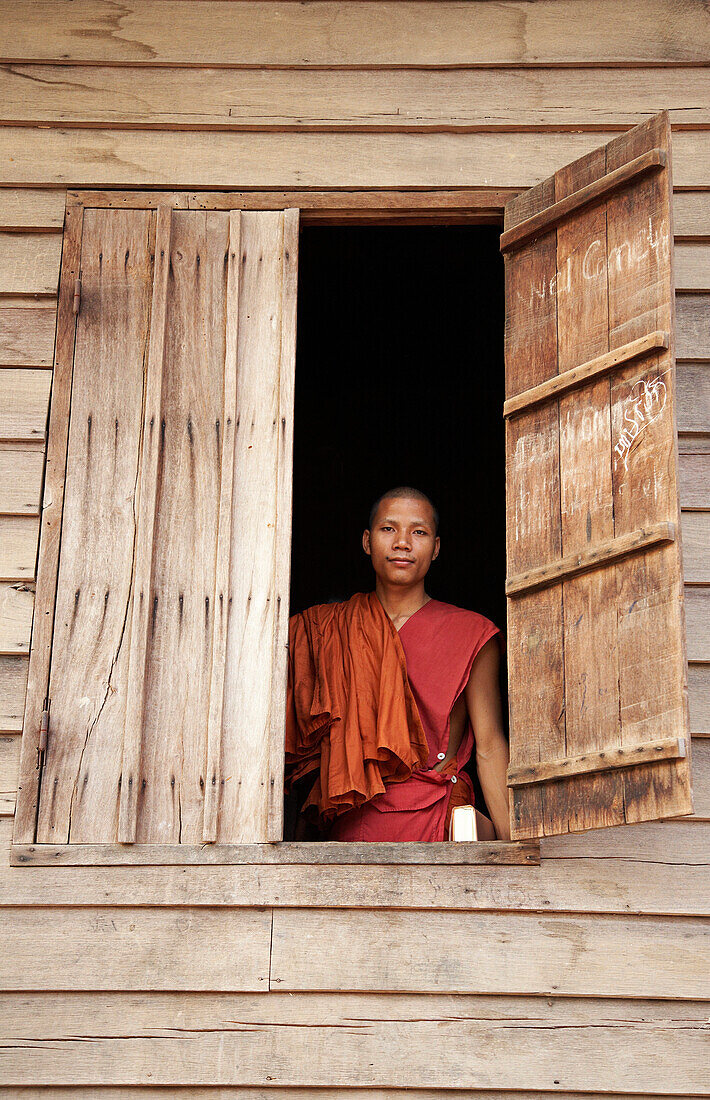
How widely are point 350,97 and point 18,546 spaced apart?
6.07 feet

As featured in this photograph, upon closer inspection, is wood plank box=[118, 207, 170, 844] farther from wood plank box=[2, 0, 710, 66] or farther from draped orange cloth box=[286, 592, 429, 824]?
draped orange cloth box=[286, 592, 429, 824]

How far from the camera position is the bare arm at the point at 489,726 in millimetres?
4332

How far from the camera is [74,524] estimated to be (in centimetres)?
389

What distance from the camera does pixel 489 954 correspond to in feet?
11.5

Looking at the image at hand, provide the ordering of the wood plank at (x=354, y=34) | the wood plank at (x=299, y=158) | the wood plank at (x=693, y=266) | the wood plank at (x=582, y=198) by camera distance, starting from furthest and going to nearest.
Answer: the wood plank at (x=354, y=34) < the wood plank at (x=299, y=158) < the wood plank at (x=693, y=266) < the wood plank at (x=582, y=198)

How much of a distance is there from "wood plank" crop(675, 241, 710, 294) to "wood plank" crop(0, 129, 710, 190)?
0.23 metres

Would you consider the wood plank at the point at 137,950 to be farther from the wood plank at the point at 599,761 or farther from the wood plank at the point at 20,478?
the wood plank at the point at 20,478

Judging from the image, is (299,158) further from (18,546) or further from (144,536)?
(18,546)

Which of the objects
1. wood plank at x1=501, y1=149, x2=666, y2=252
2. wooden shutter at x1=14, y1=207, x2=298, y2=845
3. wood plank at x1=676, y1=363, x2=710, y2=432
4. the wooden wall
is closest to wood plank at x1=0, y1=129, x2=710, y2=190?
the wooden wall

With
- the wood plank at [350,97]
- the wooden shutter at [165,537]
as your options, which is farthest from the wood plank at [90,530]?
the wood plank at [350,97]

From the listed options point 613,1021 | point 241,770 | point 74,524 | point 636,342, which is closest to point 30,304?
point 74,524

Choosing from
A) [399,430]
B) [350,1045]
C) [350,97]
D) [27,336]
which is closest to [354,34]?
[350,97]

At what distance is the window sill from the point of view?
3547mm

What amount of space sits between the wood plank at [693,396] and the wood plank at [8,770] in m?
2.21
